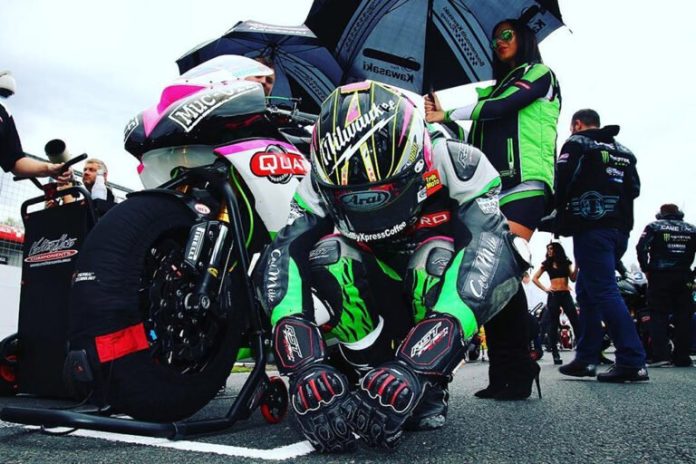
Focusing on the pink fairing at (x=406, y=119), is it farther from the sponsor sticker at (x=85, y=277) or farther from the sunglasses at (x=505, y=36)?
the sunglasses at (x=505, y=36)

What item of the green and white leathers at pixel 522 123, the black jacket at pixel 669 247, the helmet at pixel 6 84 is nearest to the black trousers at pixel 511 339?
the green and white leathers at pixel 522 123

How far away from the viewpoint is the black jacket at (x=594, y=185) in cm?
369

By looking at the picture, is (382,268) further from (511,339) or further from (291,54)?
(291,54)

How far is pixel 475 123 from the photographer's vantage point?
278 centimetres

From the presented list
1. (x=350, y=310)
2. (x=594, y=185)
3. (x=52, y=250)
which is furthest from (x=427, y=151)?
(x=594, y=185)

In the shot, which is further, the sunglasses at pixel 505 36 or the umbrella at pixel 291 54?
the umbrella at pixel 291 54

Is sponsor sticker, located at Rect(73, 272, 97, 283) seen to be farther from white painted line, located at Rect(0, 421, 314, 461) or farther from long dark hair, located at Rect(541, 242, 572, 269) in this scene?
long dark hair, located at Rect(541, 242, 572, 269)

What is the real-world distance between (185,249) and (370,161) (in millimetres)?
647

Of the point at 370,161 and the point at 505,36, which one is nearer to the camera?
the point at 370,161

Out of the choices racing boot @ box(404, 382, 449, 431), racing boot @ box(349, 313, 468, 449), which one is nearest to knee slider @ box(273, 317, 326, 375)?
racing boot @ box(349, 313, 468, 449)

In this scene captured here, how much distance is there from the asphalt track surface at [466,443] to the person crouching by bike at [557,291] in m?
5.10

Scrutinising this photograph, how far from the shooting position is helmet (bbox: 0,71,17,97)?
11.5 ft

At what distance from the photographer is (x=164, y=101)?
79.4 inches

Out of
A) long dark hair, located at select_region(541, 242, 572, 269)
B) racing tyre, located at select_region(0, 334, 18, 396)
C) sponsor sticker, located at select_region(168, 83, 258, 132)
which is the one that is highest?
sponsor sticker, located at select_region(168, 83, 258, 132)
